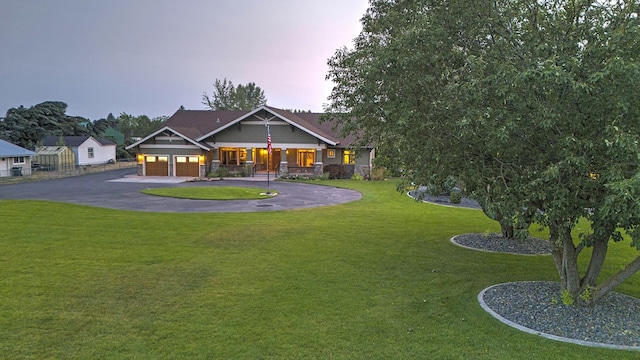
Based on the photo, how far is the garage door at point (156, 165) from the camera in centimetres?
3578

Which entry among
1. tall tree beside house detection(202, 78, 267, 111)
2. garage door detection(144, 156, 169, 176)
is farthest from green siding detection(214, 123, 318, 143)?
tall tree beside house detection(202, 78, 267, 111)

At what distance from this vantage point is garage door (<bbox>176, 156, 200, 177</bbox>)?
116 feet

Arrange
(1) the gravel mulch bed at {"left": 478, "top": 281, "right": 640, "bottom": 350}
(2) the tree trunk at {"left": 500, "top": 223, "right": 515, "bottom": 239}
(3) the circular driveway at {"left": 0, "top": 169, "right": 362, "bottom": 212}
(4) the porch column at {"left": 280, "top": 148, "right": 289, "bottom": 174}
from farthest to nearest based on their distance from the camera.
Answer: (4) the porch column at {"left": 280, "top": 148, "right": 289, "bottom": 174}, (3) the circular driveway at {"left": 0, "top": 169, "right": 362, "bottom": 212}, (2) the tree trunk at {"left": 500, "top": 223, "right": 515, "bottom": 239}, (1) the gravel mulch bed at {"left": 478, "top": 281, "right": 640, "bottom": 350}

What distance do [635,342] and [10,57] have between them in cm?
5708

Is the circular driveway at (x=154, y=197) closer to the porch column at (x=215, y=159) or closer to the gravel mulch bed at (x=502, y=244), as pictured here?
the porch column at (x=215, y=159)

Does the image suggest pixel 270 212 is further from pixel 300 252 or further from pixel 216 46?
pixel 216 46

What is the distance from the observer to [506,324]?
6.32 meters

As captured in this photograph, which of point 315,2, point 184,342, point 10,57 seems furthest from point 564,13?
point 10,57

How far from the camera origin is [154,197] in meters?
22.1

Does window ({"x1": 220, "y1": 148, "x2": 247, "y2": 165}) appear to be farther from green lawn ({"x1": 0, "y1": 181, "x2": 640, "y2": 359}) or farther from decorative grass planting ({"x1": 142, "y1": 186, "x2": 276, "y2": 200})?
green lawn ({"x1": 0, "y1": 181, "x2": 640, "y2": 359})

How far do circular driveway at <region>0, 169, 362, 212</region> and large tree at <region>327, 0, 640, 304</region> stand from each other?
12524mm

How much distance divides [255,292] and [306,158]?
104 ft

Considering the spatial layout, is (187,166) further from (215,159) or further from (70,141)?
(70,141)

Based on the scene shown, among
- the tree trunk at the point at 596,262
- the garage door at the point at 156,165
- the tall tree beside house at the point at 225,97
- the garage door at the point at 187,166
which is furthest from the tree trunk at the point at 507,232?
the tall tree beside house at the point at 225,97
